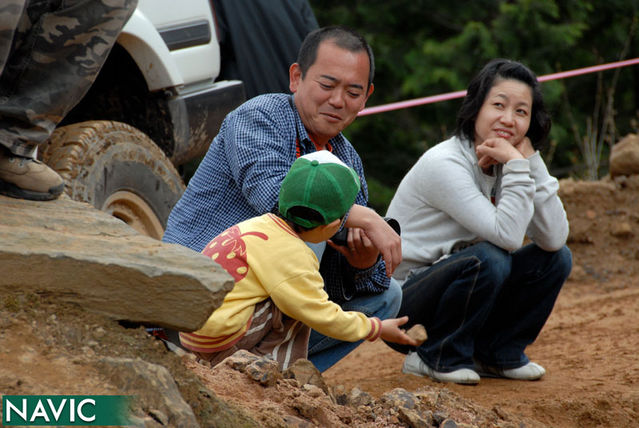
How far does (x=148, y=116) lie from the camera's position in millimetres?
4207

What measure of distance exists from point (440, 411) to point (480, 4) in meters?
9.49

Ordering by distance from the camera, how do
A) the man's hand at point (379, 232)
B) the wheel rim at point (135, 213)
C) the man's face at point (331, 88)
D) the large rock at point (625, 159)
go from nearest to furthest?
the man's hand at point (379, 232) < the man's face at point (331, 88) < the wheel rim at point (135, 213) < the large rock at point (625, 159)

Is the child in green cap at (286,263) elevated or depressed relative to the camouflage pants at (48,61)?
depressed

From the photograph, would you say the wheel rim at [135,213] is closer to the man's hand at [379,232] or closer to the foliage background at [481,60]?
the man's hand at [379,232]

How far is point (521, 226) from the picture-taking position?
11.5 ft

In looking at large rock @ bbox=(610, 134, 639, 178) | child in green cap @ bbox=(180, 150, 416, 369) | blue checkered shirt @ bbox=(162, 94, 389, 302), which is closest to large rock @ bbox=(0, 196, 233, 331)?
child in green cap @ bbox=(180, 150, 416, 369)

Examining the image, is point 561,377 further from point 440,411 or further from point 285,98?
point 285,98

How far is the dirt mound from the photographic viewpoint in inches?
76.5

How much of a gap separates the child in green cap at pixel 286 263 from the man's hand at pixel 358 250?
299mm

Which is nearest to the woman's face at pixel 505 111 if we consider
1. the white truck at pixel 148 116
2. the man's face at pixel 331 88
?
the man's face at pixel 331 88

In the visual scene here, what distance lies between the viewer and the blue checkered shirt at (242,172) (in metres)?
2.87

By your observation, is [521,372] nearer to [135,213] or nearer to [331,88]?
[331,88]

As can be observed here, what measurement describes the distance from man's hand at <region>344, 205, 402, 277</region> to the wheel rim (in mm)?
1329

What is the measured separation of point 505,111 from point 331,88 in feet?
3.25
